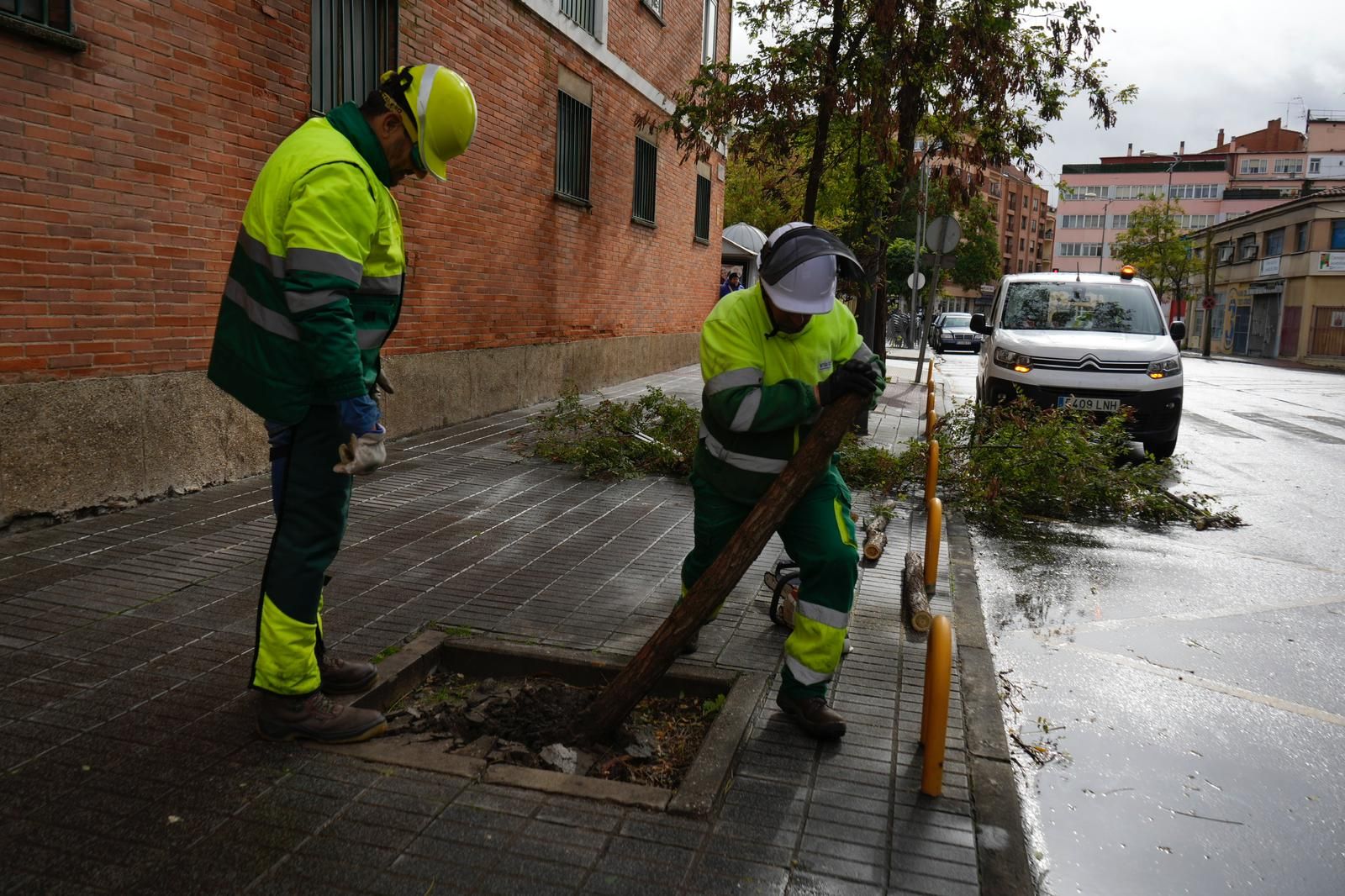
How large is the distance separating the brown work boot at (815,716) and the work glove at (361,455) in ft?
5.52

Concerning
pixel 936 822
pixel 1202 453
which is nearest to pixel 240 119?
pixel 936 822

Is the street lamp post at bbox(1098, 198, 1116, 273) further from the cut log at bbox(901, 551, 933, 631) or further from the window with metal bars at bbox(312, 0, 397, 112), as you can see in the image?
the cut log at bbox(901, 551, 933, 631)

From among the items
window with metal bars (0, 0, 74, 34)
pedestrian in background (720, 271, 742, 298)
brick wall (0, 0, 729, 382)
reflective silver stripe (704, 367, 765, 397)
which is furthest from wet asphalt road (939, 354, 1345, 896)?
pedestrian in background (720, 271, 742, 298)

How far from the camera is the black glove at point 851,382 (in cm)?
327

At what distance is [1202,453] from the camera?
1192cm

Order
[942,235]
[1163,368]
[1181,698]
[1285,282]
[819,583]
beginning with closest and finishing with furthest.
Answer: [819,583], [1181,698], [1163,368], [942,235], [1285,282]

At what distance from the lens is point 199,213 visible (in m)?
6.95

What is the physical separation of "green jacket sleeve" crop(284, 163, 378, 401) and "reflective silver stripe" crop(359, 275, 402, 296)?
269 mm

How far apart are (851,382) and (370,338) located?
159cm

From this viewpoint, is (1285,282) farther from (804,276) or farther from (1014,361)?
(804,276)

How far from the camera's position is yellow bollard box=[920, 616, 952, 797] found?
3141 millimetres

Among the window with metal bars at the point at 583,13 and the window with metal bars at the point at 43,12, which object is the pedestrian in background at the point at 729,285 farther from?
the window with metal bars at the point at 43,12

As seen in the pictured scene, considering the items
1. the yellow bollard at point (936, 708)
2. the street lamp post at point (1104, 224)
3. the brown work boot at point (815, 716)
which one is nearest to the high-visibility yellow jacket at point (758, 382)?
the brown work boot at point (815, 716)

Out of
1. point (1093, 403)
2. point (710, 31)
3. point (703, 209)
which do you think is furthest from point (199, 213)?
point (710, 31)
